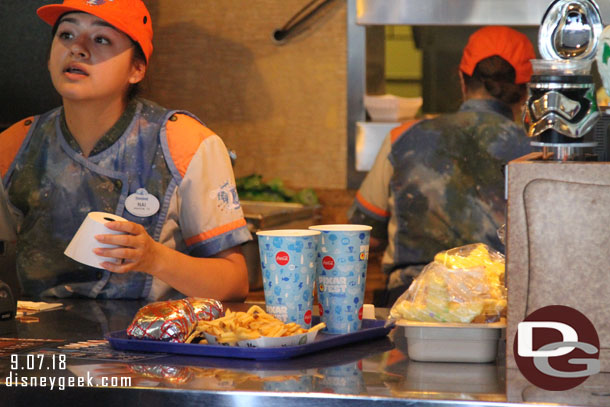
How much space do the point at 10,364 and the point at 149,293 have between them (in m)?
0.85

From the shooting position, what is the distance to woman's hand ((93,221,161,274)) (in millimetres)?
1700

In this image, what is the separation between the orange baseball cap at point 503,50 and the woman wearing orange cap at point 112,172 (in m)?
1.42

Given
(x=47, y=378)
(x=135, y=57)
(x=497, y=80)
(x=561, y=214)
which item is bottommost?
(x=47, y=378)

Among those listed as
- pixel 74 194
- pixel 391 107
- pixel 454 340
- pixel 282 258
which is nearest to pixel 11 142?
pixel 74 194

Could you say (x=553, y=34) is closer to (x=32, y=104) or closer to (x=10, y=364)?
(x=10, y=364)

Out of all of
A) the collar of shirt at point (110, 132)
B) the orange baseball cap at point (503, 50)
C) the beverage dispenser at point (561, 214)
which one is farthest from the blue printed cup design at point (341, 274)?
the orange baseball cap at point (503, 50)

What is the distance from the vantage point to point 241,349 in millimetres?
1385

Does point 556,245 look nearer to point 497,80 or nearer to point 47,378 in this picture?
point 47,378

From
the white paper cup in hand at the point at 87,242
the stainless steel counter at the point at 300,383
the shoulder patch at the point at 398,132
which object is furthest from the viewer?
the shoulder patch at the point at 398,132

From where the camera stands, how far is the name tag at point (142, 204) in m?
2.25

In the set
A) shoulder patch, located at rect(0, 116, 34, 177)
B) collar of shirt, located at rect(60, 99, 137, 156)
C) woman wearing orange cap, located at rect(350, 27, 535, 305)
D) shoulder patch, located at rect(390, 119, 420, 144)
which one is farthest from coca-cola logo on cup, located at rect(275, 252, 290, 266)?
shoulder patch, located at rect(390, 119, 420, 144)

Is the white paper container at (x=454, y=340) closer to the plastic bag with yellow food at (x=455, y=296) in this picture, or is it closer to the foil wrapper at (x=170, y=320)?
the plastic bag with yellow food at (x=455, y=296)

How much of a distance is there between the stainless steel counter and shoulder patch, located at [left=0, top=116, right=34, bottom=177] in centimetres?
107

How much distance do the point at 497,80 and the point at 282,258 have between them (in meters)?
2.07
